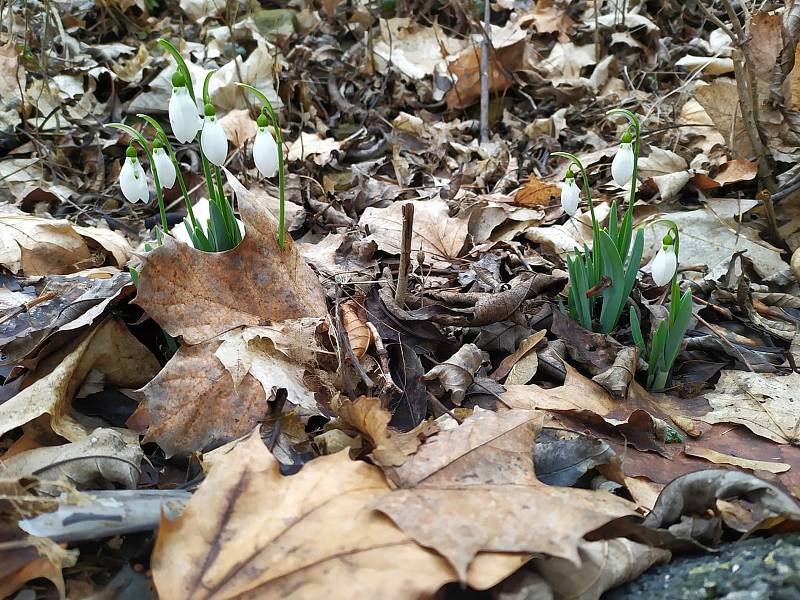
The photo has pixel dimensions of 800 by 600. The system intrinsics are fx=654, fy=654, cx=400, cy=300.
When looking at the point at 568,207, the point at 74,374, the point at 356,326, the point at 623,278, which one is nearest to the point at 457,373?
the point at 356,326

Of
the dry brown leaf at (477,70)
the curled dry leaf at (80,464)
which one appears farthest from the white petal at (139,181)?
the dry brown leaf at (477,70)

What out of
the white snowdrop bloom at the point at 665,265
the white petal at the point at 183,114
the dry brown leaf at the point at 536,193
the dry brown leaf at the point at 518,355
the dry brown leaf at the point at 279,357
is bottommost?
the dry brown leaf at the point at 536,193

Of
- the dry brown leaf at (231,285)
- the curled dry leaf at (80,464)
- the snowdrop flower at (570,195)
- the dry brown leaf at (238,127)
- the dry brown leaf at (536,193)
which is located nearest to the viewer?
the curled dry leaf at (80,464)

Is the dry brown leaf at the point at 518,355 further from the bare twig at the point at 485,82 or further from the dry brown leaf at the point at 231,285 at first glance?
the bare twig at the point at 485,82

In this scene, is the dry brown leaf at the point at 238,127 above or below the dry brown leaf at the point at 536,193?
above

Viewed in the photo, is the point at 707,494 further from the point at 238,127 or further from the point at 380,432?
the point at 238,127

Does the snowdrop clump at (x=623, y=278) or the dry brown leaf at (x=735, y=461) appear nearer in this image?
the dry brown leaf at (x=735, y=461)

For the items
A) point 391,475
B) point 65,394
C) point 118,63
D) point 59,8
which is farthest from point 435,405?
point 59,8

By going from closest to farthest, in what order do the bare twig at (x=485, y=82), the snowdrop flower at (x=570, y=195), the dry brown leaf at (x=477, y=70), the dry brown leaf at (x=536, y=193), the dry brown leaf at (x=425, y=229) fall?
the snowdrop flower at (x=570, y=195)
the dry brown leaf at (x=425, y=229)
the dry brown leaf at (x=536, y=193)
the bare twig at (x=485, y=82)
the dry brown leaf at (x=477, y=70)
